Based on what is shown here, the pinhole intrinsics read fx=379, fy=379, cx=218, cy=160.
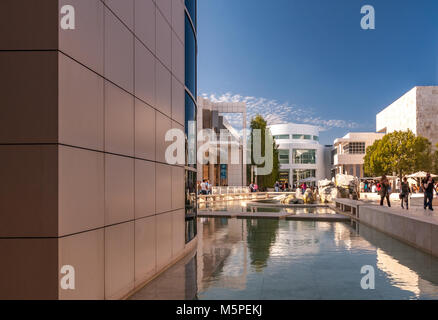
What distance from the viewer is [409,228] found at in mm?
11406

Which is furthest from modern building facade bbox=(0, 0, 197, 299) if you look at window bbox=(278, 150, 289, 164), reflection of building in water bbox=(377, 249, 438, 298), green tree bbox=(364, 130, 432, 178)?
window bbox=(278, 150, 289, 164)

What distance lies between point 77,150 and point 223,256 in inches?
225

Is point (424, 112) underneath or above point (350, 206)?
above

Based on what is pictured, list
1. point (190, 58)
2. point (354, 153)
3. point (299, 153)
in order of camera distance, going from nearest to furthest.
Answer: point (190, 58) < point (354, 153) < point (299, 153)

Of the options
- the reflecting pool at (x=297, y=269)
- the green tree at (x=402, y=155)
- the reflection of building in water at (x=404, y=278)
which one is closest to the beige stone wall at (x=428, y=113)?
the green tree at (x=402, y=155)

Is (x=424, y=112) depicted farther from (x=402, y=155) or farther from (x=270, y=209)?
(x=270, y=209)

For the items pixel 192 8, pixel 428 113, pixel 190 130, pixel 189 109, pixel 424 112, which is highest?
pixel 424 112

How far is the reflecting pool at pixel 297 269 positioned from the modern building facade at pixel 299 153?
3382 inches

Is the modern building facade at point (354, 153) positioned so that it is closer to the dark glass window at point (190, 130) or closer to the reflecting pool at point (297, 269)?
Answer: the reflecting pool at point (297, 269)

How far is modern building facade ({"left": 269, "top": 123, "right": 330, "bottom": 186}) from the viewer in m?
99.2

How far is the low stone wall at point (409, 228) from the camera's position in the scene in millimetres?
9781

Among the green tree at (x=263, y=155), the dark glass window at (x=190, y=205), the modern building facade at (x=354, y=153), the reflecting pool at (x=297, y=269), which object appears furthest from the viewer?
the modern building facade at (x=354, y=153)

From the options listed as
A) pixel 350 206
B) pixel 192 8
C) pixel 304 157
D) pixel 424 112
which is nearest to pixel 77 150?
pixel 192 8
